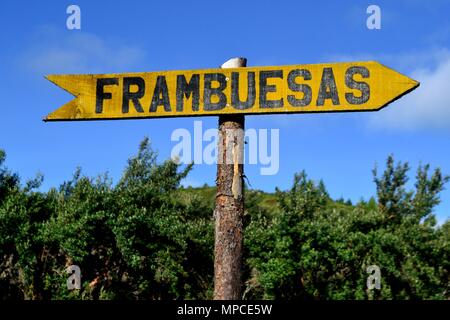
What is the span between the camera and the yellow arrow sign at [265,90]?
15.9 feet

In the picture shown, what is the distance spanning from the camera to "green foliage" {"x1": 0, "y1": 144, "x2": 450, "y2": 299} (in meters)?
16.1

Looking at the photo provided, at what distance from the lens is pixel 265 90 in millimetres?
4891

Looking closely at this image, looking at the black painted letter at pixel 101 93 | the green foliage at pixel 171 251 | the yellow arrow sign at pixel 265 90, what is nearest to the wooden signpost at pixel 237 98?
the yellow arrow sign at pixel 265 90

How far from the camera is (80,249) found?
51.4ft

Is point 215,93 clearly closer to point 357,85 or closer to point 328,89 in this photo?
point 328,89

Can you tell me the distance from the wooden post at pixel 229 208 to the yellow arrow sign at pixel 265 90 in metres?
0.18

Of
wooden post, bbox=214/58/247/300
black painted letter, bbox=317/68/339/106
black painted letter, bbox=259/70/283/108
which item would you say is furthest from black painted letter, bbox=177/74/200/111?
black painted letter, bbox=317/68/339/106

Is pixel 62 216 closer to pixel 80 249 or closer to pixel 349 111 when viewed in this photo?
pixel 80 249

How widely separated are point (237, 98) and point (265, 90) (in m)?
0.27

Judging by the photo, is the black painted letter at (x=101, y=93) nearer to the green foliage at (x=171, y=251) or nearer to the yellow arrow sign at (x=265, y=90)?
the yellow arrow sign at (x=265, y=90)

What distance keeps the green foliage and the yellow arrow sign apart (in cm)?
1147
